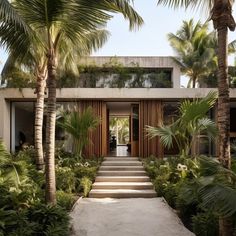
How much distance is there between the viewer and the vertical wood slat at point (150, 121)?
16.9m

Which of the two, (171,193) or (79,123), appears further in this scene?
(79,123)

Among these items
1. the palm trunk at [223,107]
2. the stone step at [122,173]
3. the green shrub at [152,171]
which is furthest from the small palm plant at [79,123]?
the palm trunk at [223,107]

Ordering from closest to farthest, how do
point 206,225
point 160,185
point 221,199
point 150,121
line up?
point 221,199 < point 206,225 < point 160,185 < point 150,121

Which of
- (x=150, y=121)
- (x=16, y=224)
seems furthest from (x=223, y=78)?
(x=150, y=121)

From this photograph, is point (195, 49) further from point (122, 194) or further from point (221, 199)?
point (221, 199)

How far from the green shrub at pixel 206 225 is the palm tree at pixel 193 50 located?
638 inches

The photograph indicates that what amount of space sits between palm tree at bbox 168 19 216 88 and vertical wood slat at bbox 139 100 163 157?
20.5 ft

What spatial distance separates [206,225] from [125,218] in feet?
7.90

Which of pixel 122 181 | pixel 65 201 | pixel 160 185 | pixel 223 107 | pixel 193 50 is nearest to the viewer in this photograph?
pixel 223 107

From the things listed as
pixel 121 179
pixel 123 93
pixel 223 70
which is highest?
pixel 123 93

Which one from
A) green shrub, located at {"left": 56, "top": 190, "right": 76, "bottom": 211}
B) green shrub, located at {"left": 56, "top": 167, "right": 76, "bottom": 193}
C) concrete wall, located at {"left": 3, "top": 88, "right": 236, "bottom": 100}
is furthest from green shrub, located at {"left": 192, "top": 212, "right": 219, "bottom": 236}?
concrete wall, located at {"left": 3, "top": 88, "right": 236, "bottom": 100}

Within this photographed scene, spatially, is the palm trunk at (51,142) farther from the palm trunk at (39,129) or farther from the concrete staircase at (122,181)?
the palm trunk at (39,129)

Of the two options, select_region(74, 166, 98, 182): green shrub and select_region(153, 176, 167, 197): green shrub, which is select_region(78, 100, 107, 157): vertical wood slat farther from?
select_region(153, 176, 167, 197): green shrub

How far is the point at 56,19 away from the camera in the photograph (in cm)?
725
